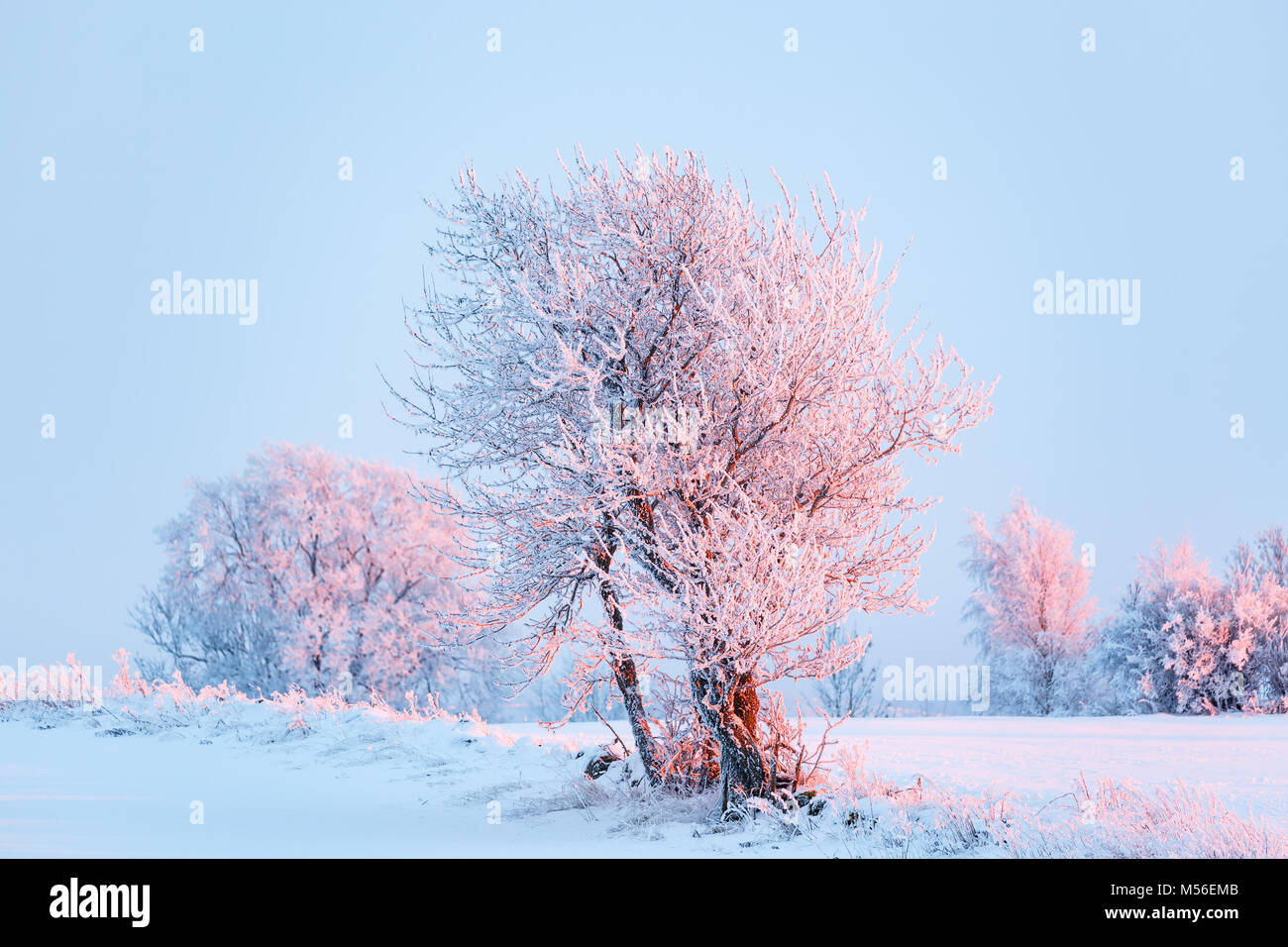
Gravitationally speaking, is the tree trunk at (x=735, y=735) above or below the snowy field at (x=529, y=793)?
above

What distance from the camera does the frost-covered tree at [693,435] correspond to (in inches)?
360

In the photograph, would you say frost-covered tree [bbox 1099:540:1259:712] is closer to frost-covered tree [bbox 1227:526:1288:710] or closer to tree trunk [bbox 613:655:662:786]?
frost-covered tree [bbox 1227:526:1288:710]

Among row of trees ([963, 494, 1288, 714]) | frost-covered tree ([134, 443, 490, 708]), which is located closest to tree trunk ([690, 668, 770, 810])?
row of trees ([963, 494, 1288, 714])

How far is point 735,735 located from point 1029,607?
2481 centimetres

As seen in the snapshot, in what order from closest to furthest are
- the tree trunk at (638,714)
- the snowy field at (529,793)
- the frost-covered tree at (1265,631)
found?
1. the snowy field at (529,793)
2. the tree trunk at (638,714)
3. the frost-covered tree at (1265,631)

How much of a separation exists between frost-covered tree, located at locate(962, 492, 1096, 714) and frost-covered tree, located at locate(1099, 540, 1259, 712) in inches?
329

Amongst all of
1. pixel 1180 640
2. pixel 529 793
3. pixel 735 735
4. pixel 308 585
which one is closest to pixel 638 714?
pixel 735 735

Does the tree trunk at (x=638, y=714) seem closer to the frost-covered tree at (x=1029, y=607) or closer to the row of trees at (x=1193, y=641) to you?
the row of trees at (x=1193, y=641)

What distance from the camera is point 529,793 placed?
11.9 m

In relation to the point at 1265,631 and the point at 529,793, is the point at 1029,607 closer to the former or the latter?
the point at 1265,631

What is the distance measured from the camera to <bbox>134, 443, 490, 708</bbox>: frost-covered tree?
31859mm

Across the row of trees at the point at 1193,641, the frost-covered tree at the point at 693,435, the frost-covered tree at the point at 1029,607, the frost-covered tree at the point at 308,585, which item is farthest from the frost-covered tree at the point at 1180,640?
the frost-covered tree at the point at 308,585

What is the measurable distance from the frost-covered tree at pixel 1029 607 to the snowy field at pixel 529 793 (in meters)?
13.5

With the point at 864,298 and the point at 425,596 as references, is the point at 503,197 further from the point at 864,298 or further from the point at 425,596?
the point at 425,596
